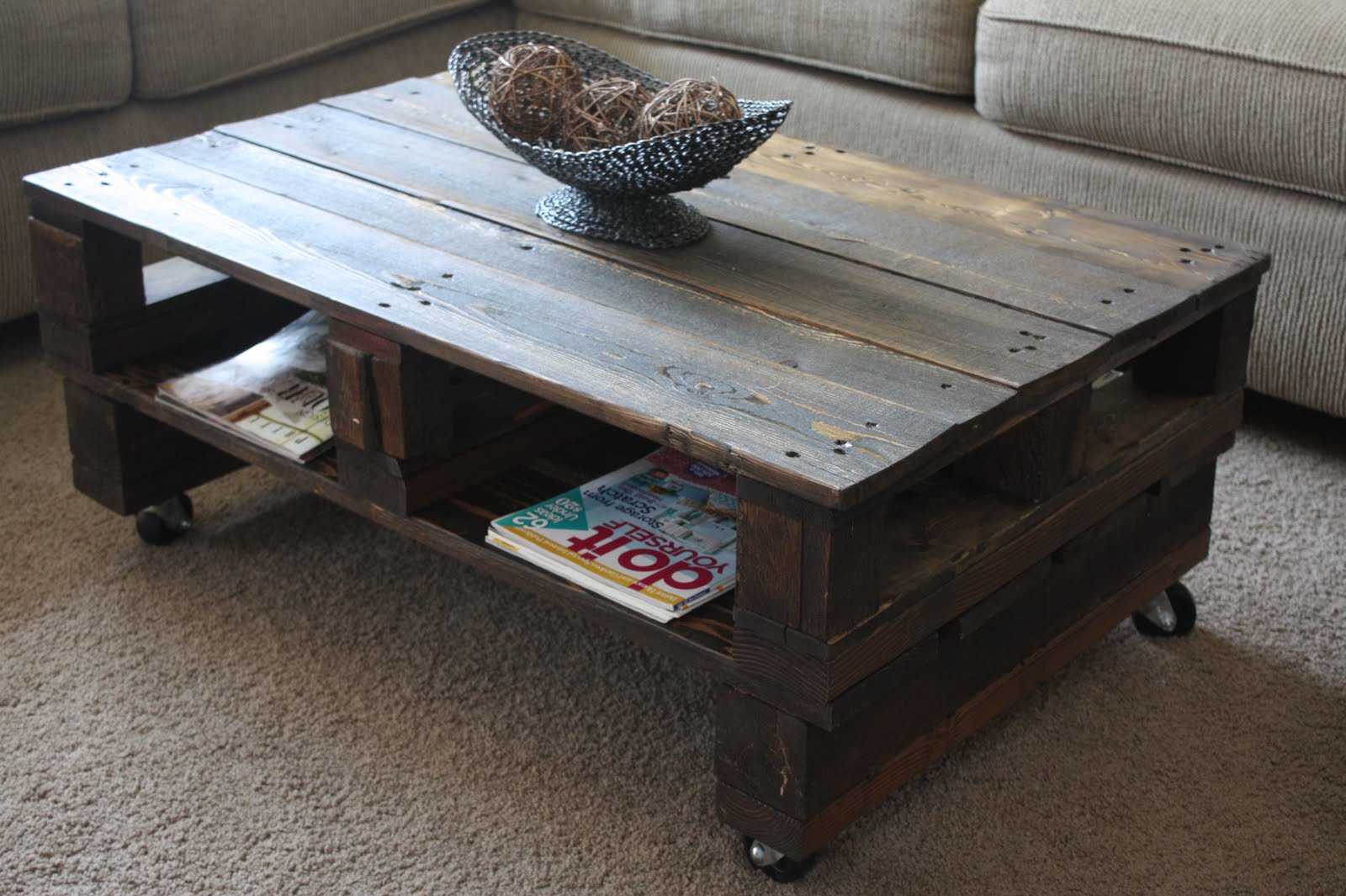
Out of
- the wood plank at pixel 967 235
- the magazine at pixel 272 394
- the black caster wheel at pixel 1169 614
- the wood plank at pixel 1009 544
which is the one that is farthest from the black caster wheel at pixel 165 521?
the black caster wheel at pixel 1169 614

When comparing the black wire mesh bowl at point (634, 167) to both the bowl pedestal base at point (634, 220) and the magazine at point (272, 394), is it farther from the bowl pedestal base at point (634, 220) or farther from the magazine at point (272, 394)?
the magazine at point (272, 394)

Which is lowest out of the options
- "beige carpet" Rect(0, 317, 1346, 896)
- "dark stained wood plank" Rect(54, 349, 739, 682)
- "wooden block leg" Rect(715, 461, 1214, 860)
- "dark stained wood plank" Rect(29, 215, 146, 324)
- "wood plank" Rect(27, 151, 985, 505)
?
"beige carpet" Rect(0, 317, 1346, 896)

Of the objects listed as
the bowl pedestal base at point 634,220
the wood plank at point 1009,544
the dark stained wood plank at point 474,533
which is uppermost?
the bowl pedestal base at point 634,220

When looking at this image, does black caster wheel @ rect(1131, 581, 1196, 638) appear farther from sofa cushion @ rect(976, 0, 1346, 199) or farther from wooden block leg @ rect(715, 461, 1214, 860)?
sofa cushion @ rect(976, 0, 1346, 199)

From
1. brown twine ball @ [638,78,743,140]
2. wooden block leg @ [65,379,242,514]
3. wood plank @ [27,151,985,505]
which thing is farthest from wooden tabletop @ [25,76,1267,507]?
wooden block leg @ [65,379,242,514]

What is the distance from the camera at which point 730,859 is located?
114 centimetres

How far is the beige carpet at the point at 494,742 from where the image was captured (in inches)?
44.4

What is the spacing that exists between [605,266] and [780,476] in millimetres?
374

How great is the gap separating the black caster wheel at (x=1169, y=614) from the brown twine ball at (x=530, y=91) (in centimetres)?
72

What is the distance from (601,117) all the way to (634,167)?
12cm

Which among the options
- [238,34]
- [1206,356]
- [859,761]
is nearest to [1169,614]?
[1206,356]

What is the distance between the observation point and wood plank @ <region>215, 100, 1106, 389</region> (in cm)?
109

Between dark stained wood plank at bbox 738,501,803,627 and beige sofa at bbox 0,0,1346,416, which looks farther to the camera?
beige sofa at bbox 0,0,1346,416

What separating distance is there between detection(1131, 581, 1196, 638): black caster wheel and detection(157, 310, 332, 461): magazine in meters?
0.78
